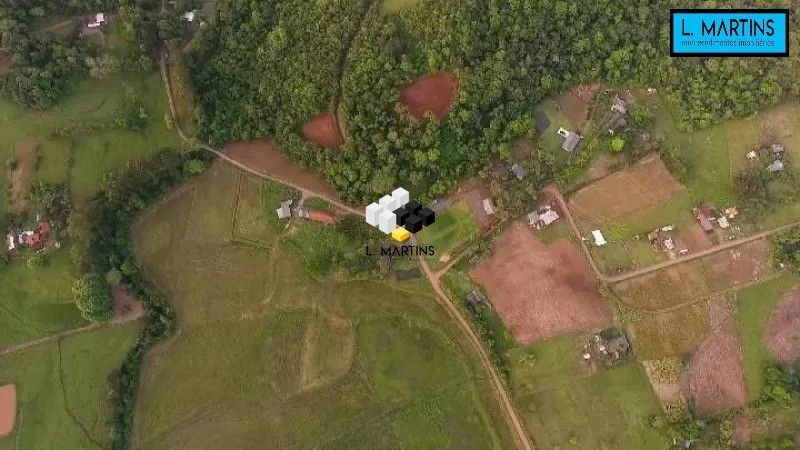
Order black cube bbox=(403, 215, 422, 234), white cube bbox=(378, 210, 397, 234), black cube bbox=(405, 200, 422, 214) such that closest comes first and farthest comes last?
1. black cube bbox=(403, 215, 422, 234)
2. white cube bbox=(378, 210, 397, 234)
3. black cube bbox=(405, 200, 422, 214)

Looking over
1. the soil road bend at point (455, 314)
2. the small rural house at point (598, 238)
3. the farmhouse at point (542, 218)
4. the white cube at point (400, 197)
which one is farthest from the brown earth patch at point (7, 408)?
the small rural house at point (598, 238)

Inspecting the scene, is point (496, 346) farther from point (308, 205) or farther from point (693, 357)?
point (308, 205)

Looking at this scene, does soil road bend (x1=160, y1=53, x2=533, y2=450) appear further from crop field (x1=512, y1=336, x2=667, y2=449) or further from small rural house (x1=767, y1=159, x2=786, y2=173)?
small rural house (x1=767, y1=159, x2=786, y2=173)

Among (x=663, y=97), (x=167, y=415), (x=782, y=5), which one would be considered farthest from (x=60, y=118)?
(x=782, y=5)

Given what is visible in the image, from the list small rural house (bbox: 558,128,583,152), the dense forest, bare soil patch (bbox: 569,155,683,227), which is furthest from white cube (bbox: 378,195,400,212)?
small rural house (bbox: 558,128,583,152)

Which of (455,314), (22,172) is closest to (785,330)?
(455,314)

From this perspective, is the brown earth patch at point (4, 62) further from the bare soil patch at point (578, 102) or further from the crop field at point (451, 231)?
the bare soil patch at point (578, 102)
